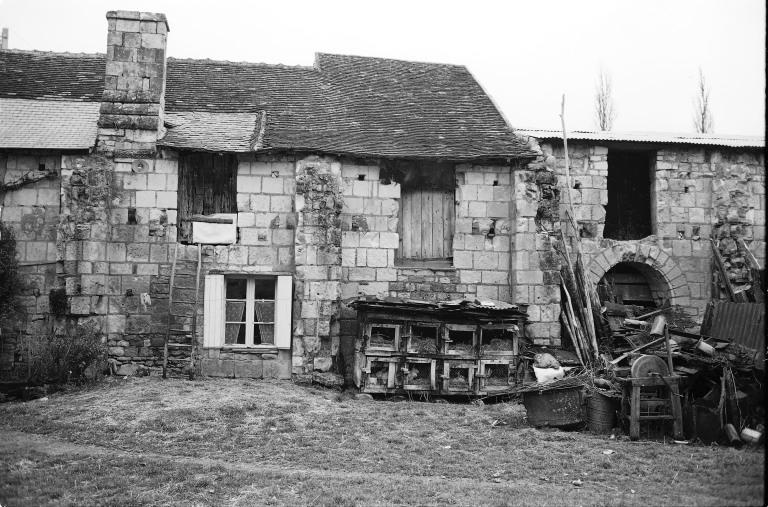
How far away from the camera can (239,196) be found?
44.1 ft

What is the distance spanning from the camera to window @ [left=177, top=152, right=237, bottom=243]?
529 inches

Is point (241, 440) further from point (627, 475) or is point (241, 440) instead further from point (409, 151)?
point (409, 151)

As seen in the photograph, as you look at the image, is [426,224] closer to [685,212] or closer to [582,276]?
[582,276]

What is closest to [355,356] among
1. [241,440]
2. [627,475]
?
[241,440]

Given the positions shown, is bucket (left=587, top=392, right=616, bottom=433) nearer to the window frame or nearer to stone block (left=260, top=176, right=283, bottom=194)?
the window frame

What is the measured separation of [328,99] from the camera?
15.4 meters

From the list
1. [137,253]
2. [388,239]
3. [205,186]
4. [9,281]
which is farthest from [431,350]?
[9,281]

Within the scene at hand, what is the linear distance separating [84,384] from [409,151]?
7.33 metres

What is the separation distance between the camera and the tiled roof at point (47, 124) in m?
13.0

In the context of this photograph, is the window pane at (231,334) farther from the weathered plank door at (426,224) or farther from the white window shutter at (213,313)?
the weathered plank door at (426,224)

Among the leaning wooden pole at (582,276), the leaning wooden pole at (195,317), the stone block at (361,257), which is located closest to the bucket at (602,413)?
the leaning wooden pole at (582,276)

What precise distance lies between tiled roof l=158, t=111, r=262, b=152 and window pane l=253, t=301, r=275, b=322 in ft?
9.67

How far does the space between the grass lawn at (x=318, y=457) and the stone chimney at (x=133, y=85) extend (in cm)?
475

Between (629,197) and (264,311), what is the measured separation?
8.37 meters
